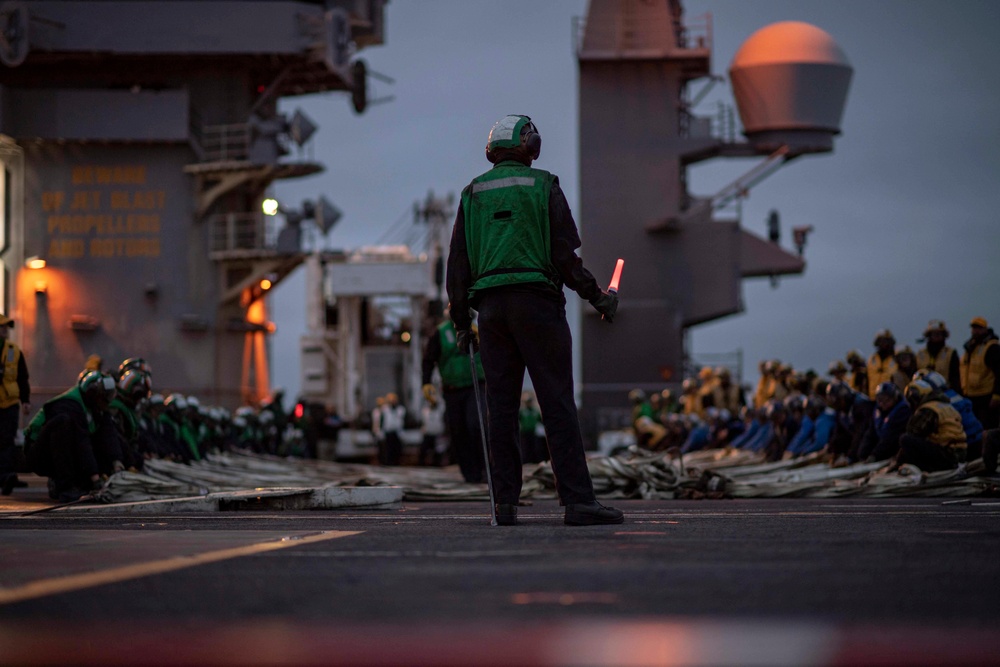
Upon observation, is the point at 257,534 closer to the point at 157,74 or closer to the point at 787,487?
the point at 787,487

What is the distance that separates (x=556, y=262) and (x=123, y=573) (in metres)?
3.09

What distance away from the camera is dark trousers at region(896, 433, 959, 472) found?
12.1 m

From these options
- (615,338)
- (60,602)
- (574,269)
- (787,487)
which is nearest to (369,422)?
(615,338)

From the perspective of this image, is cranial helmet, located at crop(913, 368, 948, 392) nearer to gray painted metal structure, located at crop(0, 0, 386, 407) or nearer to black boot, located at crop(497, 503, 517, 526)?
black boot, located at crop(497, 503, 517, 526)

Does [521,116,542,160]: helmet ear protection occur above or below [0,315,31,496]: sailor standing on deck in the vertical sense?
above

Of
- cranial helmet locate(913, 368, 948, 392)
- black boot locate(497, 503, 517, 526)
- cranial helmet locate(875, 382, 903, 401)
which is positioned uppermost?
cranial helmet locate(913, 368, 948, 392)

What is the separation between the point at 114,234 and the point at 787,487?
2606cm

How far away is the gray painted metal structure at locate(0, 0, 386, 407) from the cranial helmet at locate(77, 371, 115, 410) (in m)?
22.9

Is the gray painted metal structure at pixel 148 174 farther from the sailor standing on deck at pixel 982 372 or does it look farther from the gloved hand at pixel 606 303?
the gloved hand at pixel 606 303

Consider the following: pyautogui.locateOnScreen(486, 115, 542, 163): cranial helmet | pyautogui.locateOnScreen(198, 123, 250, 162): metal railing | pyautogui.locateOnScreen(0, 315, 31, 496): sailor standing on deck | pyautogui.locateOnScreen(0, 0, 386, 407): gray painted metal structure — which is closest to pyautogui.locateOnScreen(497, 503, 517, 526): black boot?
pyautogui.locateOnScreen(486, 115, 542, 163): cranial helmet

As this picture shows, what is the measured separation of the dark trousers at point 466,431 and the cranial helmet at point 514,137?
7.12m

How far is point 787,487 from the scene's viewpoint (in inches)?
457

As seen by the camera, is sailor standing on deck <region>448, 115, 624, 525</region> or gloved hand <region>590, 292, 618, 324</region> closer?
sailor standing on deck <region>448, 115, 624, 525</region>

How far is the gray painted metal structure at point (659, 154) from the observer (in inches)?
1486
